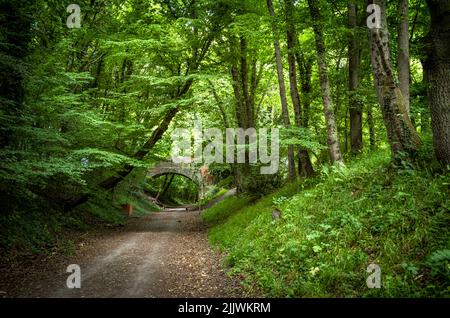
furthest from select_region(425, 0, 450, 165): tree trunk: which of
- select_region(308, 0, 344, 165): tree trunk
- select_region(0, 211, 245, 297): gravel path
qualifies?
select_region(0, 211, 245, 297): gravel path

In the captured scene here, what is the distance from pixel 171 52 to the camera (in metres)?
13.6

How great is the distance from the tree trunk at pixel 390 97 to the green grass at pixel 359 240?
70 centimetres

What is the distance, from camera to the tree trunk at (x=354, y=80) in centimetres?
1077

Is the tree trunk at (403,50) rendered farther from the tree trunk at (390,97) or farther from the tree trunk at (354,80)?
the tree trunk at (390,97)

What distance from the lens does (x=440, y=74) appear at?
19.4 feet

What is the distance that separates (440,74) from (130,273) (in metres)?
7.98

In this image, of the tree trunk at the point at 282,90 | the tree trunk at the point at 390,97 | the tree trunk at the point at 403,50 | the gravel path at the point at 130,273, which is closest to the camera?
the gravel path at the point at 130,273

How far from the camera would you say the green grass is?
175 inches

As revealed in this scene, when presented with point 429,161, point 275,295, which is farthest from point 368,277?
point 429,161

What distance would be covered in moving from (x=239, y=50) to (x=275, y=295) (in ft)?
42.3

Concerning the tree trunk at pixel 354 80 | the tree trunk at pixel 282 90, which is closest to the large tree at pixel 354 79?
the tree trunk at pixel 354 80

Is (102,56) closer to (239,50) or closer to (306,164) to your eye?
(239,50)

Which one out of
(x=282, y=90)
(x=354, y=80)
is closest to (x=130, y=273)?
(x=282, y=90)

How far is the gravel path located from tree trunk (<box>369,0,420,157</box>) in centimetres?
489
